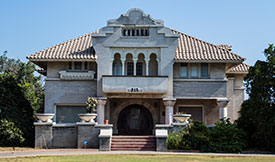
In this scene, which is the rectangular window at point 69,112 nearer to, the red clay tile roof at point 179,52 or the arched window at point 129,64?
the red clay tile roof at point 179,52

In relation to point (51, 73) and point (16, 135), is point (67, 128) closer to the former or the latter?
point (16, 135)

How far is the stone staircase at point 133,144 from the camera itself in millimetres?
22531

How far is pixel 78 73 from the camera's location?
91.7ft

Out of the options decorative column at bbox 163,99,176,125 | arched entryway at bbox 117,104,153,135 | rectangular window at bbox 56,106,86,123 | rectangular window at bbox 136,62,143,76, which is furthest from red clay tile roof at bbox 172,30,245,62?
rectangular window at bbox 56,106,86,123

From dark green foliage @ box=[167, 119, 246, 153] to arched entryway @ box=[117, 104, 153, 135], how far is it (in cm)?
699

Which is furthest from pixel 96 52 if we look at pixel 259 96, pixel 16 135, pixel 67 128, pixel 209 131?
pixel 259 96

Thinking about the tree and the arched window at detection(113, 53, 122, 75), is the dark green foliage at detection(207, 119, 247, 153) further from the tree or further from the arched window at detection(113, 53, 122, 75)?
the arched window at detection(113, 53, 122, 75)

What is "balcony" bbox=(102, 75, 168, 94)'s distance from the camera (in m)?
26.8

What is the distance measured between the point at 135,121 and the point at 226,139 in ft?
30.4

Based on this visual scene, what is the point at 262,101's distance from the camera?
22312 millimetres

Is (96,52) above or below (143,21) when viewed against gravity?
below


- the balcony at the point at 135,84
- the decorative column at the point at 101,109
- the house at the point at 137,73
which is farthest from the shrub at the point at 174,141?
the decorative column at the point at 101,109

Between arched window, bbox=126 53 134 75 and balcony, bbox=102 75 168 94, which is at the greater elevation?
arched window, bbox=126 53 134 75

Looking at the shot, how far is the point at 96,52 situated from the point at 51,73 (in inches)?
146
